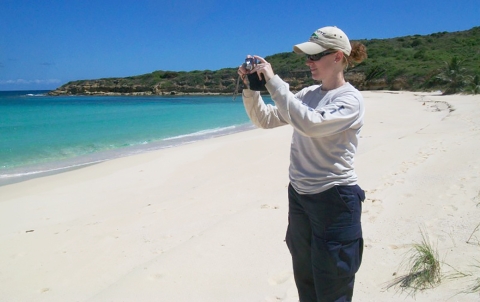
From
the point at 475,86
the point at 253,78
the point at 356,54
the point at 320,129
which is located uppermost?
the point at 356,54

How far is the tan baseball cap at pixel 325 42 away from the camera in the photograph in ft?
5.28

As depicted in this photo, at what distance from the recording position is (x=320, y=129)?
1.48m

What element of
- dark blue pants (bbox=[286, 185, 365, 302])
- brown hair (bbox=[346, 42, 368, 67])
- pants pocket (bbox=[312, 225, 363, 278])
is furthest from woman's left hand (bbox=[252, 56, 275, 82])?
pants pocket (bbox=[312, 225, 363, 278])

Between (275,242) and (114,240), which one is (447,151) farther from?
(114,240)

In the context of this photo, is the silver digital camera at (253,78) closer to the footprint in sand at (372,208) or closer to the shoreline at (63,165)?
the footprint in sand at (372,208)

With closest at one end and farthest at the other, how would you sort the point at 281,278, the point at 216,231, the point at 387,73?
the point at 281,278, the point at 216,231, the point at 387,73

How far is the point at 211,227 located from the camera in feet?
12.6

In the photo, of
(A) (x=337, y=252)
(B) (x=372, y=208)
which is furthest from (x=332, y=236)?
(B) (x=372, y=208)

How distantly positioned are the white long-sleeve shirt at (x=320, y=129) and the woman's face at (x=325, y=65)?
8 centimetres

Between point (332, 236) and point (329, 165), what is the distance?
12.4 inches

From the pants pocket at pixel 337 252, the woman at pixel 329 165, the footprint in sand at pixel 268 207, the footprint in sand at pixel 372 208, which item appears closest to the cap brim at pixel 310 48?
the woman at pixel 329 165

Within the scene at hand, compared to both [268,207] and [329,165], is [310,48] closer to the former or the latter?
[329,165]

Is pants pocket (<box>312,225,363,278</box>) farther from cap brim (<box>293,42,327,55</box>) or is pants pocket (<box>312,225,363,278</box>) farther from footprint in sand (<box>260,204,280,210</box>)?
footprint in sand (<box>260,204,280,210</box>)

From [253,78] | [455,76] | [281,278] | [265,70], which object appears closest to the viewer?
[265,70]
